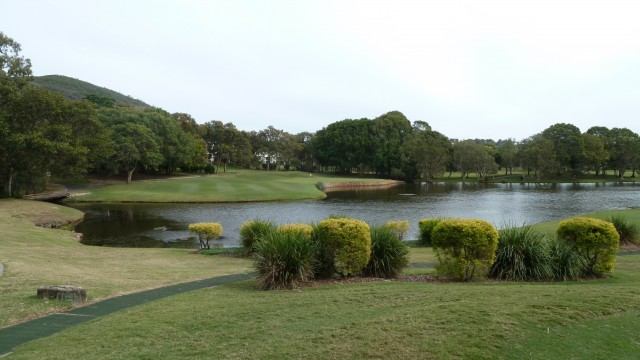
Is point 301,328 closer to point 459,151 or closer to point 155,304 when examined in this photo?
point 155,304

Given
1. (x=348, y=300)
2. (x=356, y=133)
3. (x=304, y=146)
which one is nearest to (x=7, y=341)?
(x=348, y=300)

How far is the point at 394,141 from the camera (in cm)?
10406

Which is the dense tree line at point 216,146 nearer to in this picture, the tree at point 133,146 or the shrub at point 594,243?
the tree at point 133,146

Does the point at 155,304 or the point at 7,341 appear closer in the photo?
the point at 7,341

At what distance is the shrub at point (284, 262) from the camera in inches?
414

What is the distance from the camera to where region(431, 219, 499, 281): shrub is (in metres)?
10.6

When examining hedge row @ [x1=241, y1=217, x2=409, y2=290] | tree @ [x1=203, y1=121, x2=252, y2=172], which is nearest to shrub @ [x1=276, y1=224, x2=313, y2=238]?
hedge row @ [x1=241, y1=217, x2=409, y2=290]

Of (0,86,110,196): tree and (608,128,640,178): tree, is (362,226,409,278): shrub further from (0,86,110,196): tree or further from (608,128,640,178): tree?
(608,128,640,178): tree

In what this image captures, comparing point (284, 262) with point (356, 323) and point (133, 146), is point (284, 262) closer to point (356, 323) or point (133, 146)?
point (356, 323)

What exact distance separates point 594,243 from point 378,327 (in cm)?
851

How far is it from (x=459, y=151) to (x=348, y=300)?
3726 inches

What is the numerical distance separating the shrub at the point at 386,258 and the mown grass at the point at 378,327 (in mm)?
2972

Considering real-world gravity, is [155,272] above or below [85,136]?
below

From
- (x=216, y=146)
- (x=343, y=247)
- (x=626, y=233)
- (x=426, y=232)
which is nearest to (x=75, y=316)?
(x=343, y=247)
